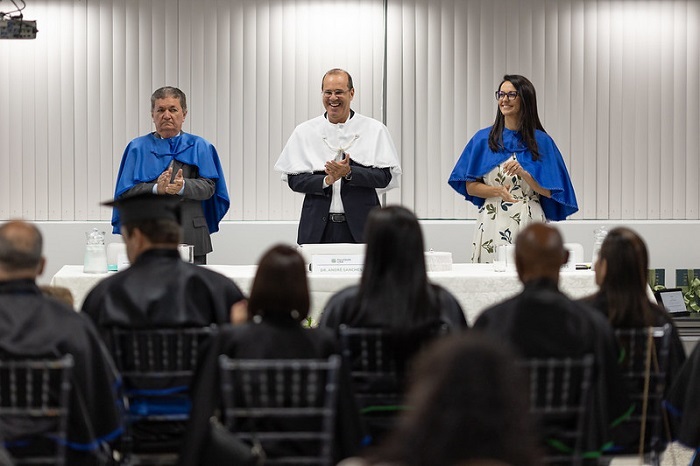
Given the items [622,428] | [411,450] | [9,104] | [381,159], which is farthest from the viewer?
[9,104]

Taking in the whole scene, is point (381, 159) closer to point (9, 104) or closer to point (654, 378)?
point (654, 378)

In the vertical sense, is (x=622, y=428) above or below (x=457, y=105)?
below

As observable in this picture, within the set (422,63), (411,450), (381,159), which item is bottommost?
(411,450)

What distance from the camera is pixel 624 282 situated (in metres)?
3.92

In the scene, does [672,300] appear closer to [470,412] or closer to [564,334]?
[564,334]

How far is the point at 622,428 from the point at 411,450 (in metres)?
2.53

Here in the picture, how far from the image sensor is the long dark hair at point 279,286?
3307 mm

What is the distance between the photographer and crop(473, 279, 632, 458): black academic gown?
11.2 feet

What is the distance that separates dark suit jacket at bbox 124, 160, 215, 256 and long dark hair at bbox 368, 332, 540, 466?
5.20 meters

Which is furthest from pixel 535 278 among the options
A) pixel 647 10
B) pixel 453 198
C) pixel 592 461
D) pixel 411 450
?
pixel 647 10

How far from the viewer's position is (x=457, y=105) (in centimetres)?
914

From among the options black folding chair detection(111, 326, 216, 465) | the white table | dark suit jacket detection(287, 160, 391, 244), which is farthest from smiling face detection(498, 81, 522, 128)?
black folding chair detection(111, 326, 216, 465)

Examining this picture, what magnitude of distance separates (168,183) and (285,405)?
11.1 ft

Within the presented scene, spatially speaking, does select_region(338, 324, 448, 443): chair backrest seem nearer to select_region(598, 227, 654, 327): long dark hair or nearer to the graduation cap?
select_region(598, 227, 654, 327): long dark hair
